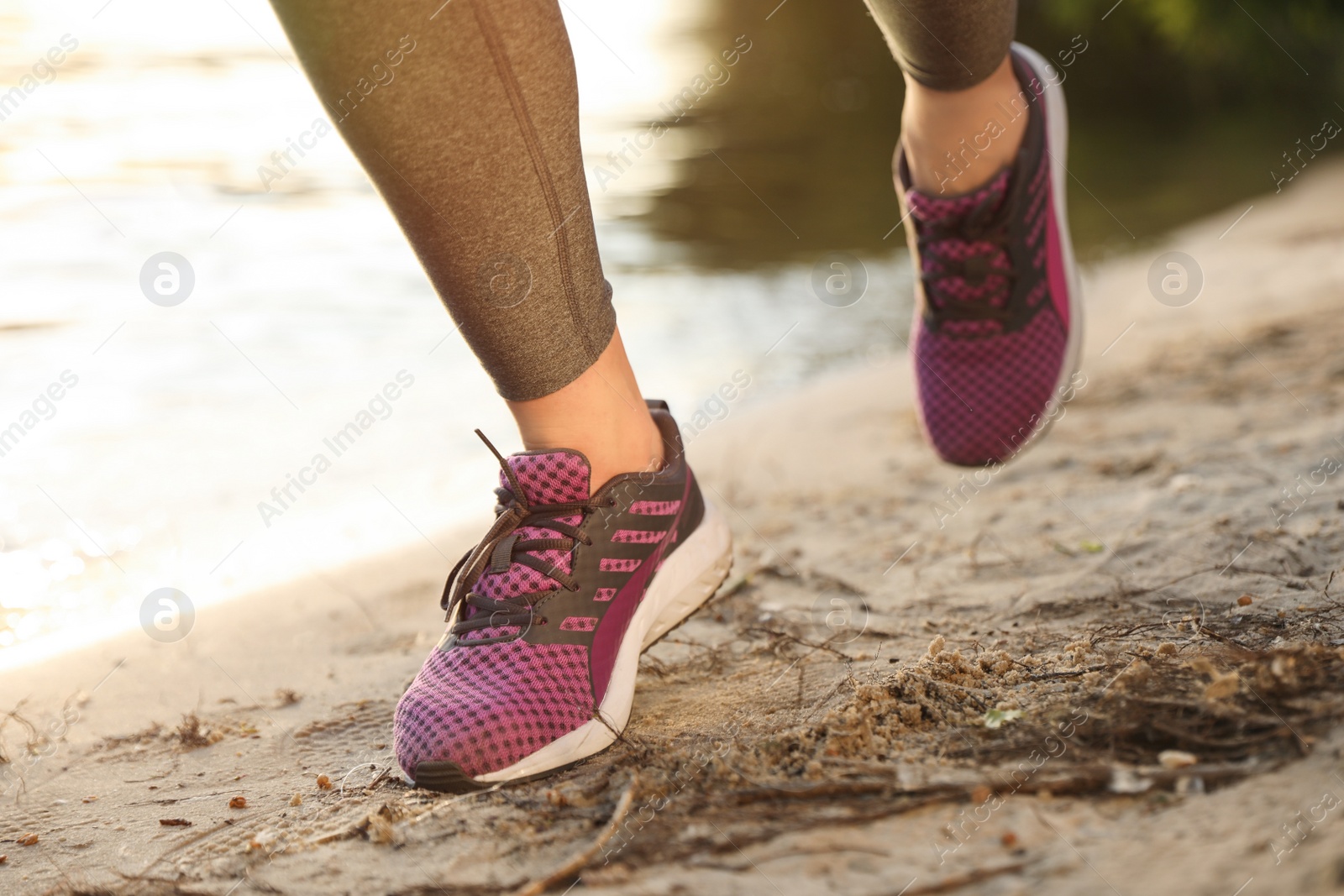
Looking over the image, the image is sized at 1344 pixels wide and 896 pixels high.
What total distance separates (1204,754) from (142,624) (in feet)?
5.60

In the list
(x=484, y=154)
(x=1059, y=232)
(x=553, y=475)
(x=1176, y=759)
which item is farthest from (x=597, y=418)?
(x=1059, y=232)

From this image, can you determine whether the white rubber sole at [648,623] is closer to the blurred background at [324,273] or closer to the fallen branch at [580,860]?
the fallen branch at [580,860]

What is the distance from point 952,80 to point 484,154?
0.88m

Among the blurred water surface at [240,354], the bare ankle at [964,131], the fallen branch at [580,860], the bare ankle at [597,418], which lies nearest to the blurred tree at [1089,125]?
the blurred water surface at [240,354]

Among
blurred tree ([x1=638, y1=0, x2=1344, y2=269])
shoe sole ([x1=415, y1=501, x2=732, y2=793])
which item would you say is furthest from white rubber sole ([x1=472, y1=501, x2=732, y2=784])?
blurred tree ([x1=638, y1=0, x2=1344, y2=269])

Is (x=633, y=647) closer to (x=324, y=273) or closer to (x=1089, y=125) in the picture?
(x=324, y=273)

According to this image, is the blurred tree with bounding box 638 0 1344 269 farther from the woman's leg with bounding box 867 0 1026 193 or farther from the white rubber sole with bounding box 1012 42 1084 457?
the woman's leg with bounding box 867 0 1026 193

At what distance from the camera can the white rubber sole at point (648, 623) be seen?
119 centimetres

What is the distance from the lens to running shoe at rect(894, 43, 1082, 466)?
1771 mm

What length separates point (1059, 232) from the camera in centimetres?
188

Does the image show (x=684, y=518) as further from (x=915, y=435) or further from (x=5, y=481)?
(x=5, y=481)

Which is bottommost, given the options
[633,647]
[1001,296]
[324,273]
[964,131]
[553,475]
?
[633,647]

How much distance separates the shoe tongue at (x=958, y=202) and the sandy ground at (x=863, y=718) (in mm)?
557

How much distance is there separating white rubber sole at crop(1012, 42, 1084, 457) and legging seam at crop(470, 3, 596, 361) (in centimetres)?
97
